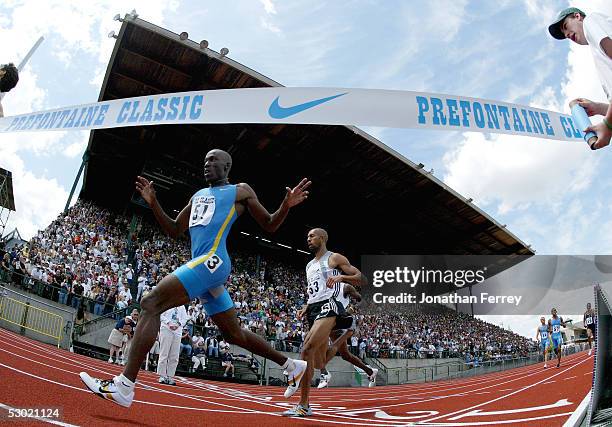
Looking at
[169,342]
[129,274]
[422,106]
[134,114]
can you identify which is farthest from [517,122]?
[129,274]

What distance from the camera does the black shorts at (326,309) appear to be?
4.97m

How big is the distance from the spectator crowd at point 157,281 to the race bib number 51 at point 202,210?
1028cm

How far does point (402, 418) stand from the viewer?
462cm

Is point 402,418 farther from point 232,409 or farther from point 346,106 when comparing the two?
point 346,106

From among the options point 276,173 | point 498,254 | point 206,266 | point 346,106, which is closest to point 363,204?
point 276,173

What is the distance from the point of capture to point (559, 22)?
8.50 ft

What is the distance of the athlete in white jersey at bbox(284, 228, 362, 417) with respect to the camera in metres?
4.72

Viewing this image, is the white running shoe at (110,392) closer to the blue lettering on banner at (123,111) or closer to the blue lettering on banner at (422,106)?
the blue lettering on banner at (123,111)

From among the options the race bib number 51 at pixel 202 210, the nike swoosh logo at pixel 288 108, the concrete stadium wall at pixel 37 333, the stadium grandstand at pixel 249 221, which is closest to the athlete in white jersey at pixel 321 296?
the race bib number 51 at pixel 202 210

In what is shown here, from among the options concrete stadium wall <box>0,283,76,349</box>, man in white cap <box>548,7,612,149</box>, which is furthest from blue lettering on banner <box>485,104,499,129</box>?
concrete stadium wall <box>0,283,76,349</box>

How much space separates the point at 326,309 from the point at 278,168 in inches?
805

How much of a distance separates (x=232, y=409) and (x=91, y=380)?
1.91 meters

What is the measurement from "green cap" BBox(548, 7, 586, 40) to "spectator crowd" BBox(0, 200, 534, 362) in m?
12.4

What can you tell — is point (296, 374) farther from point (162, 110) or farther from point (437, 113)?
point (162, 110)
